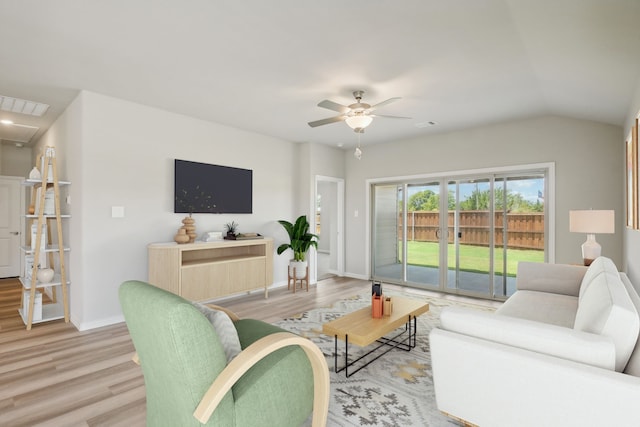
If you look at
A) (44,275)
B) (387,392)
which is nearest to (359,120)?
(387,392)

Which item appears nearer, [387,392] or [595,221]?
[387,392]

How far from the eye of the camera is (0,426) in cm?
193

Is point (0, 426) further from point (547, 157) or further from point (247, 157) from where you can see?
point (547, 157)

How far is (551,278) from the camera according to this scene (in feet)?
10.6

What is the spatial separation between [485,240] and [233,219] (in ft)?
13.0

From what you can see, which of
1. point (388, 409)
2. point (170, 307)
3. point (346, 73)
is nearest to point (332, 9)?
point (346, 73)

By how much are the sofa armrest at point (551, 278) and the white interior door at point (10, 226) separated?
8585 millimetres

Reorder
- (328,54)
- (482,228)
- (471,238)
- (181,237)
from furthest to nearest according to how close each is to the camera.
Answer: (471,238)
(482,228)
(181,237)
(328,54)

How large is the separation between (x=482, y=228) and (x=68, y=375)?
17.3 ft

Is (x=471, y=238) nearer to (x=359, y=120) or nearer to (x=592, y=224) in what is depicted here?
(x=592, y=224)

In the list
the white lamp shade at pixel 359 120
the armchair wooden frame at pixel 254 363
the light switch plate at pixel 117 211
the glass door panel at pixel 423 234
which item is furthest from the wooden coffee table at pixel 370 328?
the light switch plate at pixel 117 211

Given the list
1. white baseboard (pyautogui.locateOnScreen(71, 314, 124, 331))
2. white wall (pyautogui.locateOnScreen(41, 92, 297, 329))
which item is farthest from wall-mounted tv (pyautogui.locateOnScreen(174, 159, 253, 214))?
white baseboard (pyautogui.locateOnScreen(71, 314, 124, 331))

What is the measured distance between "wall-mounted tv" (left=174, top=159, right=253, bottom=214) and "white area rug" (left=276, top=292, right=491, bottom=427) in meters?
2.39

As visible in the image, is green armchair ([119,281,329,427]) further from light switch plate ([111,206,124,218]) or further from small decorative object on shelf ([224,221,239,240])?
small decorative object on shelf ([224,221,239,240])
